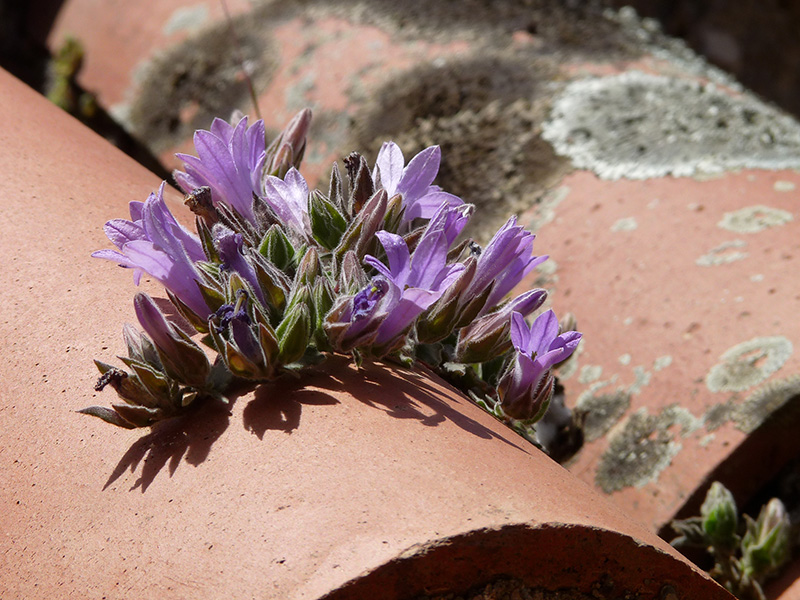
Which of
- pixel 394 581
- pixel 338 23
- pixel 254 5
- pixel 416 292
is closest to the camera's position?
pixel 394 581

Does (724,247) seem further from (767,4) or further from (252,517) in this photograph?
(767,4)

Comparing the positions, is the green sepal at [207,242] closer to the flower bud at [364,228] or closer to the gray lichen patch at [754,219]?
the flower bud at [364,228]

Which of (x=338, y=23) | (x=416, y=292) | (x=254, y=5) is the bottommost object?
(x=254, y=5)

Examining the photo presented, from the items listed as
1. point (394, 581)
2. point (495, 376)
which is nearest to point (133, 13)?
point (495, 376)

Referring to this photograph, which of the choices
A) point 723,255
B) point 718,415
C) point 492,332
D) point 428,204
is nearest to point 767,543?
point 718,415

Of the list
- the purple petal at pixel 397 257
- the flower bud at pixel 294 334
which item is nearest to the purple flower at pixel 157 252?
the flower bud at pixel 294 334

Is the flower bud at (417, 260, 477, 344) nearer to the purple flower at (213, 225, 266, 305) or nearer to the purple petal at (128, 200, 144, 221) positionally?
the purple flower at (213, 225, 266, 305)

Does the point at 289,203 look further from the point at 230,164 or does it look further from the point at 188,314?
the point at 188,314
